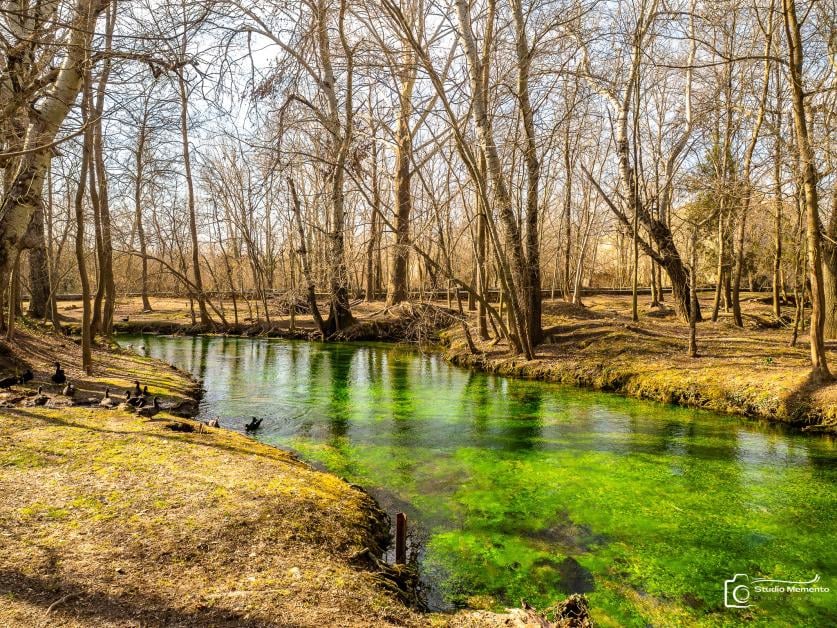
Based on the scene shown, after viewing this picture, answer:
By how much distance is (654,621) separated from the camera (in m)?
3.29

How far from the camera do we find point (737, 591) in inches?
Result: 144

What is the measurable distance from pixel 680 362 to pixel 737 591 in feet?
24.0

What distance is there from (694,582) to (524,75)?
9.95 metres

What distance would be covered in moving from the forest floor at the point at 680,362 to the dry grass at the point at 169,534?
6772 mm

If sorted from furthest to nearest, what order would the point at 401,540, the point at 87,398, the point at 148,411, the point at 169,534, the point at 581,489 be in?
the point at 87,398, the point at 148,411, the point at 581,489, the point at 401,540, the point at 169,534

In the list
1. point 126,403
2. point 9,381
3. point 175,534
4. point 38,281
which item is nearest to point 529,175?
point 126,403

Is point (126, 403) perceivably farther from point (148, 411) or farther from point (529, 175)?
point (529, 175)

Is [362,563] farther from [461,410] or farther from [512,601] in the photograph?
[461,410]

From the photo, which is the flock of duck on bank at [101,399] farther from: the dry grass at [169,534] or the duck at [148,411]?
the dry grass at [169,534]

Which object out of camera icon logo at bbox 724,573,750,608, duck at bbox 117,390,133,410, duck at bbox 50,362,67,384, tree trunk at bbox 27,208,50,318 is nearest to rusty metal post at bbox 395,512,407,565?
camera icon logo at bbox 724,573,750,608

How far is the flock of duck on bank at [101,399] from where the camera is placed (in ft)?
20.5

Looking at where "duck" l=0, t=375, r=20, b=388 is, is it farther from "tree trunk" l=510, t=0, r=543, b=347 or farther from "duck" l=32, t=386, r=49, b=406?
"tree trunk" l=510, t=0, r=543, b=347

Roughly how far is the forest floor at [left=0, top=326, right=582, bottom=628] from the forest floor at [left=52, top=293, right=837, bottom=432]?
22.0 feet

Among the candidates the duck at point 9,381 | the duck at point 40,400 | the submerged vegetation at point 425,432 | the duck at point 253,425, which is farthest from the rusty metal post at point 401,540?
the duck at point 9,381
